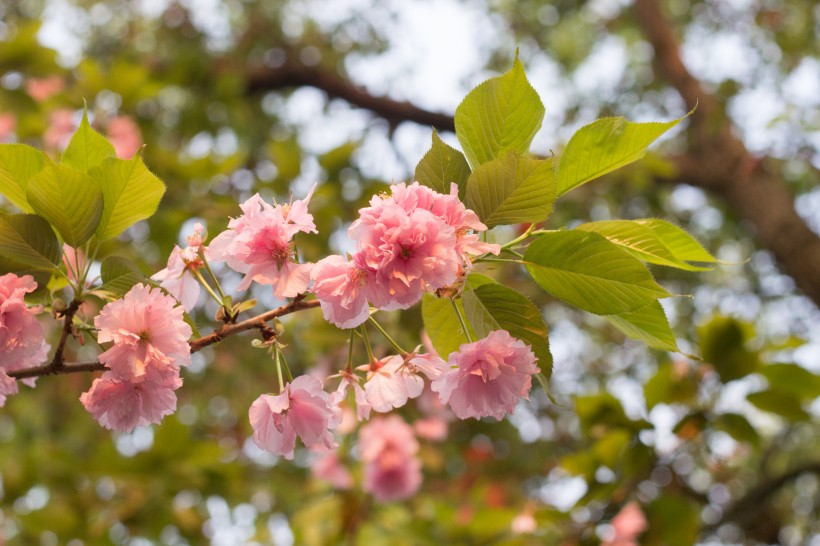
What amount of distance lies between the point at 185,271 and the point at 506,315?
0.33 metres

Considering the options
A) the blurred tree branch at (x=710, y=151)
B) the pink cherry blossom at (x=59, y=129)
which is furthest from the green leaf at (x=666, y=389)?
the pink cherry blossom at (x=59, y=129)

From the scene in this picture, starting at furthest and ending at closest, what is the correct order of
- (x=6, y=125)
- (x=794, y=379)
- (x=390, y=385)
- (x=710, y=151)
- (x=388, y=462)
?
(x=710, y=151) < (x=6, y=125) < (x=388, y=462) < (x=794, y=379) < (x=390, y=385)

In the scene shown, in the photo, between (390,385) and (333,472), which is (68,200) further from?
(333,472)

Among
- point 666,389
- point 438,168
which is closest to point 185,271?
point 438,168

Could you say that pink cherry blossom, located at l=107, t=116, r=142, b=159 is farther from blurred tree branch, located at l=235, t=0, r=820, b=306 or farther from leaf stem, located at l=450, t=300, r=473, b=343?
leaf stem, located at l=450, t=300, r=473, b=343

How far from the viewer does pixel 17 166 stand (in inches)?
28.0

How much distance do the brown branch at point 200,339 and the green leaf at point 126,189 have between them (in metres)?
0.10

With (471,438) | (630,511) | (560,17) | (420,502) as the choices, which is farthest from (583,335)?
(630,511)

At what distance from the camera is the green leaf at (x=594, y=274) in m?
0.65

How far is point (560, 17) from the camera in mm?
4062

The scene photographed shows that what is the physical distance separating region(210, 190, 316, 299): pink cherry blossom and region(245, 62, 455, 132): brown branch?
2.58 m

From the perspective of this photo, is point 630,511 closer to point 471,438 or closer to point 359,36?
point 471,438

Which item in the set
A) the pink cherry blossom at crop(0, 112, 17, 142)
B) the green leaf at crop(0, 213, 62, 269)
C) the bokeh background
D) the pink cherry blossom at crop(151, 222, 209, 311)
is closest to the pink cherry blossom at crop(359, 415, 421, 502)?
the bokeh background

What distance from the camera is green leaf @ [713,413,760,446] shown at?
1.34 metres
